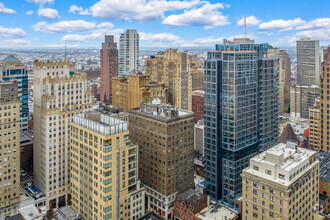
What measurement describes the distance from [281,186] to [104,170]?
51.3 m

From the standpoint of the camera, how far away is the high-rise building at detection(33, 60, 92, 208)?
13212 centimetres

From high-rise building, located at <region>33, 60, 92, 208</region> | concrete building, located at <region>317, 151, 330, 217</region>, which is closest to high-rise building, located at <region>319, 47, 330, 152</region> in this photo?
concrete building, located at <region>317, 151, 330, 217</region>

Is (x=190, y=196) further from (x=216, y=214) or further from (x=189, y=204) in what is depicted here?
(x=216, y=214)

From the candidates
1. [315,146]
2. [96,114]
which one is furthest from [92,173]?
[315,146]

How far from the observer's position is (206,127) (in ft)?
456

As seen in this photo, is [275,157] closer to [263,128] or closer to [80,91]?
[263,128]

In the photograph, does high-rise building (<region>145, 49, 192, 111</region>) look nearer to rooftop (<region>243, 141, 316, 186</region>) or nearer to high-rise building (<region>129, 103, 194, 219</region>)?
high-rise building (<region>129, 103, 194, 219</region>)

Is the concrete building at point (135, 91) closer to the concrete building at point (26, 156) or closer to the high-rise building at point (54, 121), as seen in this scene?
the high-rise building at point (54, 121)

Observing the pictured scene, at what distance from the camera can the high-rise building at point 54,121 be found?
433 ft

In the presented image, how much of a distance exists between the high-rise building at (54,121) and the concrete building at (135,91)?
1439 inches

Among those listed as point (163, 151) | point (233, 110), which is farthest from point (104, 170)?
point (233, 110)

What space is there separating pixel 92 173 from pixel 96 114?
21.4m

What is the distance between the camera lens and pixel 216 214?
380 ft

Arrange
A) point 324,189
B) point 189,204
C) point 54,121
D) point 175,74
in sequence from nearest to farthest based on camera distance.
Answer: point 324,189 < point 189,204 < point 54,121 < point 175,74
